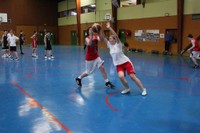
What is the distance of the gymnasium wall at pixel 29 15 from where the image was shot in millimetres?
39094

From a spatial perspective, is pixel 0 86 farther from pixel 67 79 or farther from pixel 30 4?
pixel 30 4

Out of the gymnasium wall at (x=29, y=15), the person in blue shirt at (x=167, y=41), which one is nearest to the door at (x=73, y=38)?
the gymnasium wall at (x=29, y=15)

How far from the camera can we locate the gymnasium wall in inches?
1539

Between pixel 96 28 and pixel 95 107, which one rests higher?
pixel 96 28

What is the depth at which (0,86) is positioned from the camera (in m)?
8.02

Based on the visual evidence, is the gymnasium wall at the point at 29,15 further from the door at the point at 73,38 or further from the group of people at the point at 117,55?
the group of people at the point at 117,55

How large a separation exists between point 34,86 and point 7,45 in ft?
36.3

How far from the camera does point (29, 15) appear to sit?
41188 mm

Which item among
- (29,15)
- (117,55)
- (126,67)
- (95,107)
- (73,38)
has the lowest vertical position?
(95,107)

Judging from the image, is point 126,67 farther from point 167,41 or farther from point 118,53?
point 167,41

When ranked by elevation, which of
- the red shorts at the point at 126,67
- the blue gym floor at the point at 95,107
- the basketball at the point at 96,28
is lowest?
the blue gym floor at the point at 95,107

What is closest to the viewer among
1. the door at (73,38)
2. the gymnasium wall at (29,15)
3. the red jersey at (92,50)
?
the red jersey at (92,50)

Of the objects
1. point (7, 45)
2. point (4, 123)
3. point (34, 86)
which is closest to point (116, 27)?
point (7, 45)

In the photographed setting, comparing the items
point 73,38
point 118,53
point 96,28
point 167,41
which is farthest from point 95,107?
point 73,38
